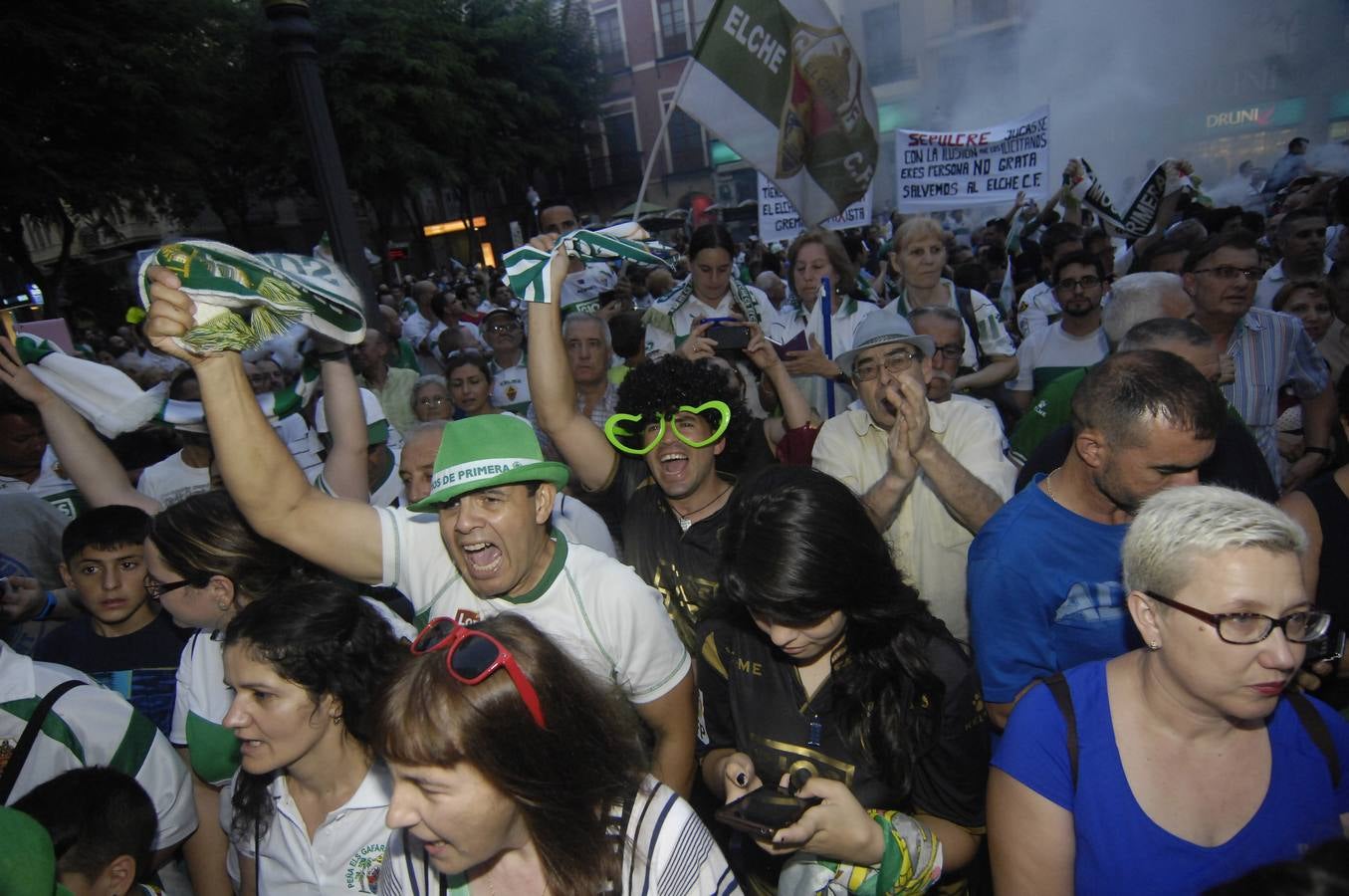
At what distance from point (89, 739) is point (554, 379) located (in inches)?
69.9

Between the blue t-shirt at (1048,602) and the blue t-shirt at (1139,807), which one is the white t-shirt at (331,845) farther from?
the blue t-shirt at (1048,602)

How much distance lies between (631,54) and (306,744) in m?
44.7

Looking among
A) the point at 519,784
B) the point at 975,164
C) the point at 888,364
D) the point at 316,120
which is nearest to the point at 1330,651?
the point at 888,364

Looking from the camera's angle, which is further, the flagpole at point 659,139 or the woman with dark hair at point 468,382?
the woman with dark hair at point 468,382

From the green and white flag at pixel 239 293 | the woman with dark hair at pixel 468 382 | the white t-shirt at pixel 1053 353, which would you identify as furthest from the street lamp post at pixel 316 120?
the white t-shirt at pixel 1053 353

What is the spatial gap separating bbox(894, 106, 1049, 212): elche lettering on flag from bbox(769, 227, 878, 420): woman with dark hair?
4727 millimetres

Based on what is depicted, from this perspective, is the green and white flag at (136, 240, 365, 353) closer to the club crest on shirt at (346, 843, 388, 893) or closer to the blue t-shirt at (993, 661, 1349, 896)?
the club crest on shirt at (346, 843, 388, 893)

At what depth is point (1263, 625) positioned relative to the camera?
1520 mm

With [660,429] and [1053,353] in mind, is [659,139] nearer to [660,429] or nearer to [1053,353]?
[660,429]

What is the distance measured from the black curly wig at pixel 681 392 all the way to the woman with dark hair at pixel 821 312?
128 centimetres

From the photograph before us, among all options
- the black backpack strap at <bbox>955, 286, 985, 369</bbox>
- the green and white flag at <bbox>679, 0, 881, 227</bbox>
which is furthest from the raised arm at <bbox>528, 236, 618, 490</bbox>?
the black backpack strap at <bbox>955, 286, 985, 369</bbox>

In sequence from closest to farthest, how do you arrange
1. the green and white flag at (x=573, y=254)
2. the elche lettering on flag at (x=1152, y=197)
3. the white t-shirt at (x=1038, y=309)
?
1. the green and white flag at (x=573, y=254)
2. the white t-shirt at (x=1038, y=309)
3. the elche lettering on flag at (x=1152, y=197)

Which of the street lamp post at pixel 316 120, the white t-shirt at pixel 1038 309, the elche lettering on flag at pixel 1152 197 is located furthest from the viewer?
the elche lettering on flag at pixel 1152 197

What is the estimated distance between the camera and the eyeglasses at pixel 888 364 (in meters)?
3.08
